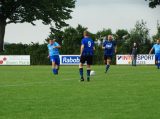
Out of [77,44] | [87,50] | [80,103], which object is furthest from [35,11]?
[80,103]

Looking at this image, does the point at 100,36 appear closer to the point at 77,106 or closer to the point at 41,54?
the point at 41,54

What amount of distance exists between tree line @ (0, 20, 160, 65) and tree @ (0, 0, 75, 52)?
2.42 meters

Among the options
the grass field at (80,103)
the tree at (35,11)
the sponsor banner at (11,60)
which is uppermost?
the tree at (35,11)

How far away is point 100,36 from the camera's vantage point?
78.9 m

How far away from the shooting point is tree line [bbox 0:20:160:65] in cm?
6669

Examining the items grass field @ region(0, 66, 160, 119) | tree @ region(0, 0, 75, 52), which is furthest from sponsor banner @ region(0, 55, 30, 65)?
grass field @ region(0, 66, 160, 119)

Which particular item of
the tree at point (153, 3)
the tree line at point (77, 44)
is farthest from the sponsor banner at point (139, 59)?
the tree at point (153, 3)

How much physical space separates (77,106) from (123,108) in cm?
109

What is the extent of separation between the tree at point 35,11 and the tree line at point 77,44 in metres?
2.42

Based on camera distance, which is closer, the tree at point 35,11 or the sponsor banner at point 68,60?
the sponsor banner at point 68,60

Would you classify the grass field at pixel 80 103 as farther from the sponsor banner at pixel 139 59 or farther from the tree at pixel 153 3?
the tree at pixel 153 3

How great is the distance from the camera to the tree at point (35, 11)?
257 ft

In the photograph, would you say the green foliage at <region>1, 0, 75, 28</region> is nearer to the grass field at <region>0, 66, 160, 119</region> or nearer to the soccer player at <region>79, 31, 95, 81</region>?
the soccer player at <region>79, 31, 95, 81</region>

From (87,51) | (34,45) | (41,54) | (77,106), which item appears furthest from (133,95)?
(34,45)
